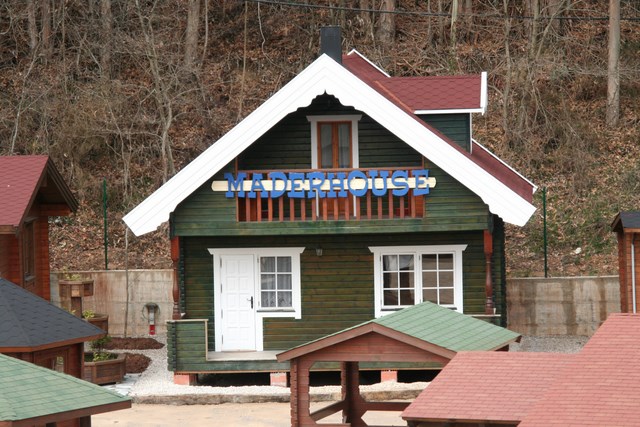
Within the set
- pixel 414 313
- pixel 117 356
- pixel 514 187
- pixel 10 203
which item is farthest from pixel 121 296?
pixel 414 313

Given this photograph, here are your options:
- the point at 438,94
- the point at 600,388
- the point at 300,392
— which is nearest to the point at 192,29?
the point at 438,94

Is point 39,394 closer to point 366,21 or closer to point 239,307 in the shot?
point 239,307

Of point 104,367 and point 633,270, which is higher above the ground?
point 633,270

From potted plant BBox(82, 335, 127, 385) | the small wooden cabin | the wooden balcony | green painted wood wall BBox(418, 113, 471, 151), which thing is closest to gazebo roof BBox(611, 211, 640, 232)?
green painted wood wall BBox(418, 113, 471, 151)

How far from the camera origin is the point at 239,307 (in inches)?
1075

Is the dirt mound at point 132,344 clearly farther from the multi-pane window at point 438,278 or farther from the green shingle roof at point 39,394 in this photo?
the green shingle roof at point 39,394

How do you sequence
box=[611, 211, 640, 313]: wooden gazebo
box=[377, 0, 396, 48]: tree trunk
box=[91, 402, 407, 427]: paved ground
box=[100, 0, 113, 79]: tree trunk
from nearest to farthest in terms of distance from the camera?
box=[91, 402, 407, 427]: paved ground, box=[611, 211, 640, 313]: wooden gazebo, box=[100, 0, 113, 79]: tree trunk, box=[377, 0, 396, 48]: tree trunk

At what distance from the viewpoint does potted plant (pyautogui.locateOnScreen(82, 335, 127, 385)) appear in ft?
85.1

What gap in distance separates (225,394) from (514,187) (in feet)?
24.9

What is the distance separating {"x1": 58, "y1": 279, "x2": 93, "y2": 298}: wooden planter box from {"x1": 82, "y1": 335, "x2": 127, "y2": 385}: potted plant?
4.72 ft

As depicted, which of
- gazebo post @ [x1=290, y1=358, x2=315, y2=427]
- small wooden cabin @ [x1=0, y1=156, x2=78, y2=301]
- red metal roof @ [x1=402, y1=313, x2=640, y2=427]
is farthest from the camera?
small wooden cabin @ [x1=0, y1=156, x2=78, y2=301]

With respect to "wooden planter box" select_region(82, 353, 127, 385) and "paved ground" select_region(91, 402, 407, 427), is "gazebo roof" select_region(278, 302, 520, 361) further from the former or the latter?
"wooden planter box" select_region(82, 353, 127, 385)

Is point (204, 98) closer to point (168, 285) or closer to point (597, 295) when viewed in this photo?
point (168, 285)

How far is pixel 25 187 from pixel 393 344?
9102 millimetres
